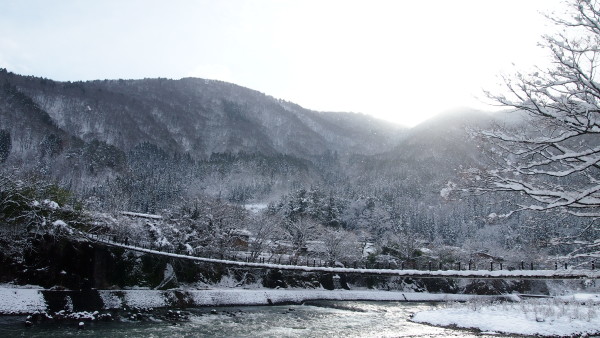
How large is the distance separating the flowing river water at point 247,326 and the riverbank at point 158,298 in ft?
5.59

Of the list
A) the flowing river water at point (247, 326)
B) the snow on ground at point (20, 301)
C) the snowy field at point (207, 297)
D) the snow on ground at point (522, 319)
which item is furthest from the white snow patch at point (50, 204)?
the snow on ground at point (522, 319)

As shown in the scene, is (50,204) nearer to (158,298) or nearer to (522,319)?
(158,298)

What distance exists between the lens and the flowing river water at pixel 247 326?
21.6 m

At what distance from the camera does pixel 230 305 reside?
121 ft

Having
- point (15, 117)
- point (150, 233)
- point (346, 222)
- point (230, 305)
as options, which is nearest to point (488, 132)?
point (230, 305)

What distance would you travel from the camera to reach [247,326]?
1026 inches

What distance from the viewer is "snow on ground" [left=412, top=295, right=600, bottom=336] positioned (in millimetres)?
23423

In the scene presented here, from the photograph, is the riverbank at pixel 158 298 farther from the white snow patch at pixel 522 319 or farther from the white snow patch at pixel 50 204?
the white snow patch at pixel 522 319

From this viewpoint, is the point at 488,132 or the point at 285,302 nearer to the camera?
the point at 488,132

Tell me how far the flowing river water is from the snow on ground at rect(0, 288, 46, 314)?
95 centimetres

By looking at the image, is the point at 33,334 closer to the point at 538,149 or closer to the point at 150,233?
the point at 538,149

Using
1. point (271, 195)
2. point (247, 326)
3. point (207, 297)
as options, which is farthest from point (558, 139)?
point (271, 195)

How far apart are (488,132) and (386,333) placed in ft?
66.1

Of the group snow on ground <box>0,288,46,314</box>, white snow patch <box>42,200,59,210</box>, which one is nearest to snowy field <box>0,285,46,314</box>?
snow on ground <box>0,288,46,314</box>
